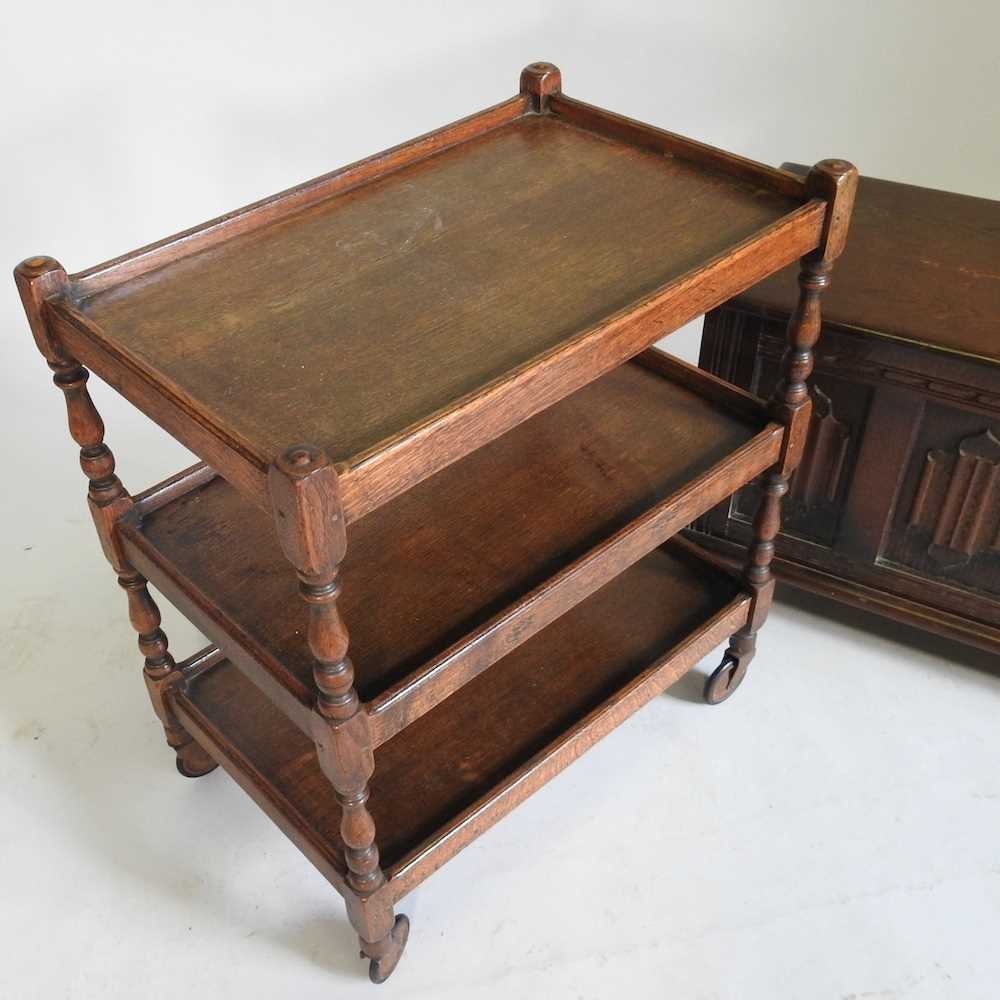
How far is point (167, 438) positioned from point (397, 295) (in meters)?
1.39

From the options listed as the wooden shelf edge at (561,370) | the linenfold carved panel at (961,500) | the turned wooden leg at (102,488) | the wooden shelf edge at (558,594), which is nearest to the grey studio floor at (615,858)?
the turned wooden leg at (102,488)

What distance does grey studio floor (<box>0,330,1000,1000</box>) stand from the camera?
191 cm

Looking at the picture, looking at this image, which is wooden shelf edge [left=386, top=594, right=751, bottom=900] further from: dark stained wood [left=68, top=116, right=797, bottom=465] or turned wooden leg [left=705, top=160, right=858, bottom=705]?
dark stained wood [left=68, top=116, right=797, bottom=465]

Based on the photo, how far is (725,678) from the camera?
7.49ft

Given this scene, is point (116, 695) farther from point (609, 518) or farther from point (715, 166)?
point (715, 166)

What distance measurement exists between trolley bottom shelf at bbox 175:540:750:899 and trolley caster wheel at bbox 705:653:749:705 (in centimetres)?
11

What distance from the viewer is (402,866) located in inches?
69.3

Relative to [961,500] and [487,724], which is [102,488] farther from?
[961,500]

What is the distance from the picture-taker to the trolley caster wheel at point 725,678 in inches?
89.1

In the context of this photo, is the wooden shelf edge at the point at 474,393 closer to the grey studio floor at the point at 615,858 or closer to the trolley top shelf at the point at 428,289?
the trolley top shelf at the point at 428,289

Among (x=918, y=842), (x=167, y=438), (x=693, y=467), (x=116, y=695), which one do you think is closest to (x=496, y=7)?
(x=167, y=438)

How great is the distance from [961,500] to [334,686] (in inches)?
48.6

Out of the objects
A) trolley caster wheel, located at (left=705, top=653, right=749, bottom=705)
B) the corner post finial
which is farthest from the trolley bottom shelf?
the corner post finial

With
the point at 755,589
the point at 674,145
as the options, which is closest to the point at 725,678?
the point at 755,589
